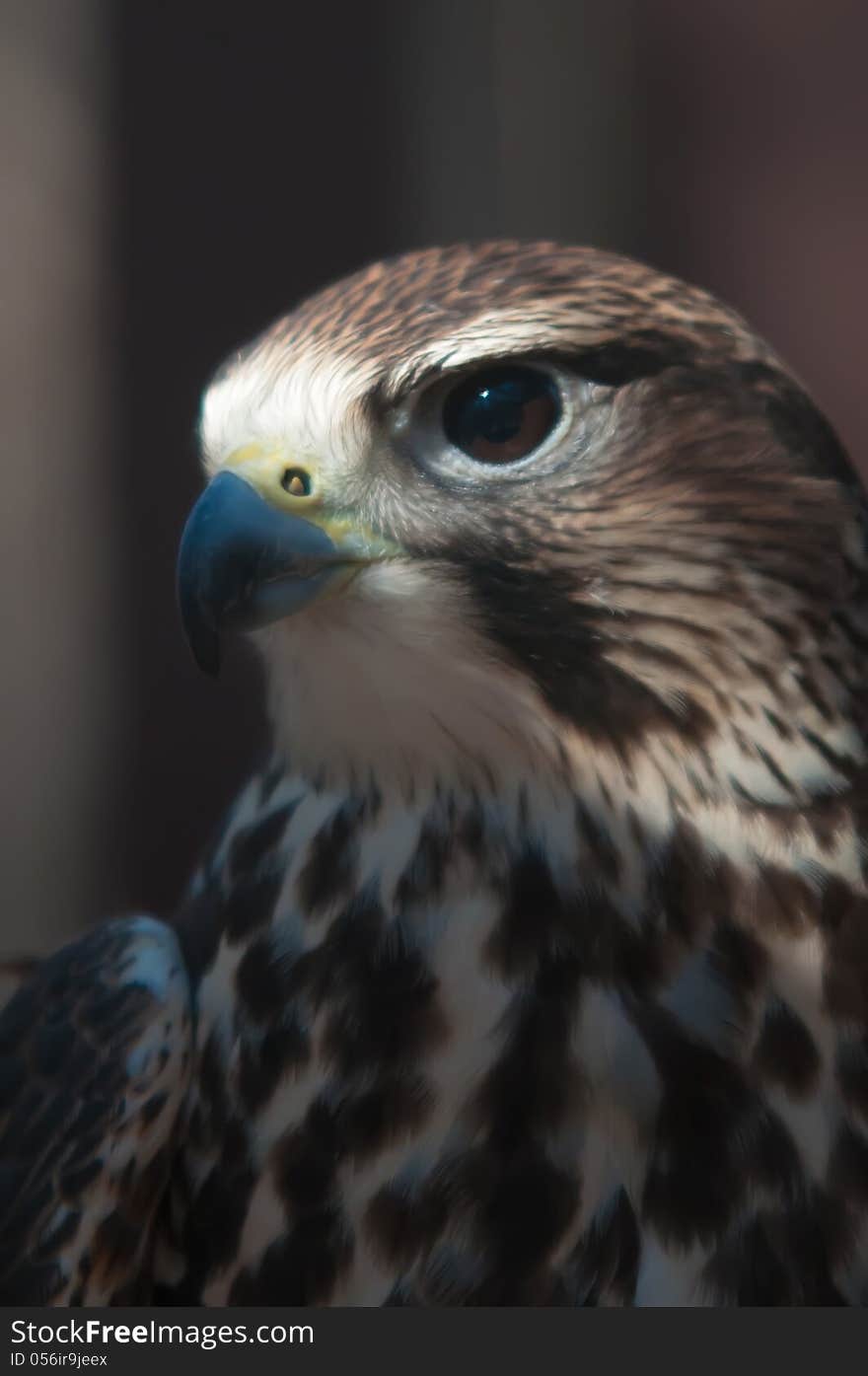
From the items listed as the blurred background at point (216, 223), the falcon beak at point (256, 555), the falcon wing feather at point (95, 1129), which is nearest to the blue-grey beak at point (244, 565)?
the falcon beak at point (256, 555)

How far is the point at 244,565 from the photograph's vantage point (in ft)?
3.26

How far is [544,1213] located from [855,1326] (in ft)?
0.62

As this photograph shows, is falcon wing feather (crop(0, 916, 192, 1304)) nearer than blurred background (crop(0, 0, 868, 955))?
Yes

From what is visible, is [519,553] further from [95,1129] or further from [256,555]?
[95,1129]

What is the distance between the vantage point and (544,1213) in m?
0.99

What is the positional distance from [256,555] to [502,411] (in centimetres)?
18

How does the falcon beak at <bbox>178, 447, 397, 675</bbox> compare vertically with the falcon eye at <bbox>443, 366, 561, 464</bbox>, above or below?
below

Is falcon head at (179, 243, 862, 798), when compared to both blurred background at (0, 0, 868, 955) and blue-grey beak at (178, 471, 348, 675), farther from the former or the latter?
blurred background at (0, 0, 868, 955)

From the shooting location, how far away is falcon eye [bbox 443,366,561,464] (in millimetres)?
1017

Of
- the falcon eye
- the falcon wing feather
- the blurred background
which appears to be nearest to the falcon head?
the falcon eye

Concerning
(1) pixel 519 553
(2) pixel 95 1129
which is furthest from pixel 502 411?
(2) pixel 95 1129

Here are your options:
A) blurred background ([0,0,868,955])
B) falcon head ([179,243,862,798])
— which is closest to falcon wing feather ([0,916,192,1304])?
falcon head ([179,243,862,798])

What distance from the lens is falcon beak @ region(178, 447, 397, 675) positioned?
992 millimetres

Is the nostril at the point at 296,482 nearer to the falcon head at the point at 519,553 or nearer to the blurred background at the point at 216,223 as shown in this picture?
the falcon head at the point at 519,553
